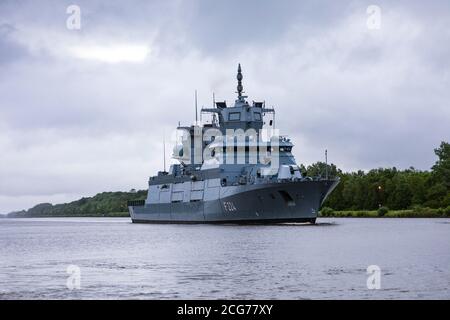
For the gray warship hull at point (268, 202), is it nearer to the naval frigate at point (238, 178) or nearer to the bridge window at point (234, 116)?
the naval frigate at point (238, 178)

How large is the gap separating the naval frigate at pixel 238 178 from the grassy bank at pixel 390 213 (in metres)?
49.7

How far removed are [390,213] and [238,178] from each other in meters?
65.5

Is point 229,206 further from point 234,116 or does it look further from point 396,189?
point 396,189

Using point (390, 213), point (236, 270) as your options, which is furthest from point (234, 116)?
point (236, 270)

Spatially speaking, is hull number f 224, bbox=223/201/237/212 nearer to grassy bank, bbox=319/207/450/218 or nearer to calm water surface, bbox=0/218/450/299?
calm water surface, bbox=0/218/450/299

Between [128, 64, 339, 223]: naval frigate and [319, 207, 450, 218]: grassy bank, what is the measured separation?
49678mm

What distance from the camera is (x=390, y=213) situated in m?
151

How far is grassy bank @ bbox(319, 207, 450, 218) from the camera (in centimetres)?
14138

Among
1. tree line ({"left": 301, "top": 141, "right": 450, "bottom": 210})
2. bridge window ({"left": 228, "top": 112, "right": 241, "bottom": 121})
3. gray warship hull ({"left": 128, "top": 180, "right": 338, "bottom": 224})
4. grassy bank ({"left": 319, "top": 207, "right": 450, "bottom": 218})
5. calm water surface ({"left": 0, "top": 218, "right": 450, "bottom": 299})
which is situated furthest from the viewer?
tree line ({"left": 301, "top": 141, "right": 450, "bottom": 210})

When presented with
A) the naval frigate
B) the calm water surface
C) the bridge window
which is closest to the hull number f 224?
the naval frigate

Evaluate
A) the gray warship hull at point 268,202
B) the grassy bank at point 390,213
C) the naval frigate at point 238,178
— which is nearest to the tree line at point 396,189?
the grassy bank at point 390,213
